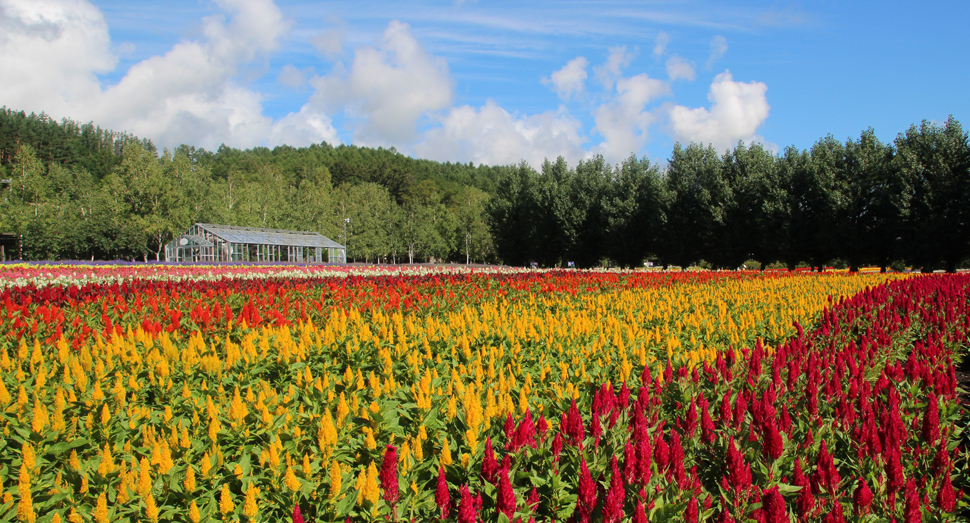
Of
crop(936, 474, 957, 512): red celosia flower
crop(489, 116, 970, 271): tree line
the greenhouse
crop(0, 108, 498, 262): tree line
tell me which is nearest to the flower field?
crop(936, 474, 957, 512): red celosia flower

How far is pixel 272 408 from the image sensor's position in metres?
3.15

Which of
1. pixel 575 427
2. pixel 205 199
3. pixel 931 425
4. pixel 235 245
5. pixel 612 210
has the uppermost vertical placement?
pixel 205 199

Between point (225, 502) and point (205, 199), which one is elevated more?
point (205, 199)

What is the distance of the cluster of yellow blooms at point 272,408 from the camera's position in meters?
2.49

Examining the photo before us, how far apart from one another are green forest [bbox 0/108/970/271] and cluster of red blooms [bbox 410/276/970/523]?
3138 cm

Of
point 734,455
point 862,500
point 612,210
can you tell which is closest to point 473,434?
point 734,455

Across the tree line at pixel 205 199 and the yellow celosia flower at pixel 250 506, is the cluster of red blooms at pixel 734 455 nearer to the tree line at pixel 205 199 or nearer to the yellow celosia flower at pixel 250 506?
the yellow celosia flower at pixel 250 506

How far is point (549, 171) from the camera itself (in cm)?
4831

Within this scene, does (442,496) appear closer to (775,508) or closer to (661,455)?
(661,455)

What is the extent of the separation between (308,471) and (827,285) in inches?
524

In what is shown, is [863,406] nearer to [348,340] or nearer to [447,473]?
[447,473]

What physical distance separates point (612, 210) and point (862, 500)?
39.2m

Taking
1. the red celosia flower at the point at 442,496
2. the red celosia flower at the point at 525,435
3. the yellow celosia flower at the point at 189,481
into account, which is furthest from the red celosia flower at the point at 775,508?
the yellow celosia flower at the point at 189,481

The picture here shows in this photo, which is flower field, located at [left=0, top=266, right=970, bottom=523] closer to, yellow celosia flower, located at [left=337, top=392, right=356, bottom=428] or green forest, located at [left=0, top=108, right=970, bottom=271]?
yellow celosia flower, located at [left=337, top=392, right=356, bottom=428]
